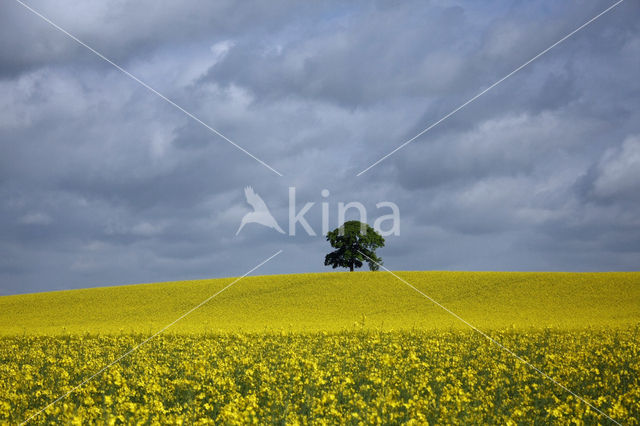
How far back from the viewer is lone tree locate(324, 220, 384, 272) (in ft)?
206

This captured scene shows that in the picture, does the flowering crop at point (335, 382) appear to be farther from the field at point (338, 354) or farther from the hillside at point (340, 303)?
the hillside at point (340, 303)

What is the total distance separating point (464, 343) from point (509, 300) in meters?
21.7

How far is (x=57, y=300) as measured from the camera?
45.1m

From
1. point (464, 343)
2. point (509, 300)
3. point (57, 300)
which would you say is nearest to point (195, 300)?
point (57, 300)

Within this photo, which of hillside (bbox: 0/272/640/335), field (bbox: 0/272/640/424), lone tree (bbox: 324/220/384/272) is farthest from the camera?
lone tree (bbox: 324/220/384/272)

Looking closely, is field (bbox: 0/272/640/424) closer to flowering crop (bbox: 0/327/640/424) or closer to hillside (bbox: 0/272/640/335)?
flowering crop (bbox: 0/327/640/424)

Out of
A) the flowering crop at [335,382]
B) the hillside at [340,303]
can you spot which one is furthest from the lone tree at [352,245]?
the flowering crop at [335,382]

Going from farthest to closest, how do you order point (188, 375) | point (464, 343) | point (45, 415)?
point (464, 343) < point (188, 375) < point (45, 415)

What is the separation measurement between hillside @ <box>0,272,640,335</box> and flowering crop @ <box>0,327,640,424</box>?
8.05 metres

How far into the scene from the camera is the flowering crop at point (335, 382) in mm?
7930

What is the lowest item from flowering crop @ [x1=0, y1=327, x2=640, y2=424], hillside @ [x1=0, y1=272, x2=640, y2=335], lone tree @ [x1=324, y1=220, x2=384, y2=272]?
flowering crop @ [x1=0, y1=327, x2=640, y2=424]

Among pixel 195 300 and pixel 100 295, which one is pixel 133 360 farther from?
pixel 100 295

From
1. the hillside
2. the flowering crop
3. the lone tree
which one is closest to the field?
the flowering crop

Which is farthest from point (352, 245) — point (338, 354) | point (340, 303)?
point (338, 354)
